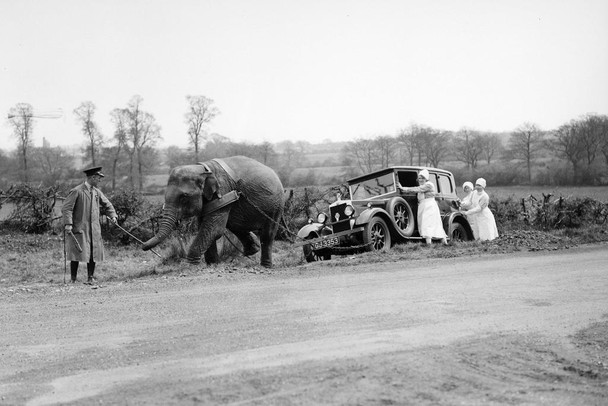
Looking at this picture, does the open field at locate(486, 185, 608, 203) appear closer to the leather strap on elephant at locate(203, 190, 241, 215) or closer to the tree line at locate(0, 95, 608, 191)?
the tree line at locate(0, 95, 608, 191)

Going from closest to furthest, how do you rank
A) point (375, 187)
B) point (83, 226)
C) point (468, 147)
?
point (83, 226), point (375, 187), point (468, 147)

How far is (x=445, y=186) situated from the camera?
18141 millimetres

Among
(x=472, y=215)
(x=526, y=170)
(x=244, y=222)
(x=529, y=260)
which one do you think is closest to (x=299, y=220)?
(x=472, y=215)

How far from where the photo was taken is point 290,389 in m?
4.60

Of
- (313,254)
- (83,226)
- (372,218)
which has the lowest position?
(313,254)

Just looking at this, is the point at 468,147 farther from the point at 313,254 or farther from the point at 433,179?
the point at 313,254

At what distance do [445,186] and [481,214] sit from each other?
4.47 ft

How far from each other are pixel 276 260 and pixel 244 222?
2466 mm

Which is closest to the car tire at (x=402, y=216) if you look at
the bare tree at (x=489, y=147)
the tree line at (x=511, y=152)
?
the tree line at (x=511, y=152)

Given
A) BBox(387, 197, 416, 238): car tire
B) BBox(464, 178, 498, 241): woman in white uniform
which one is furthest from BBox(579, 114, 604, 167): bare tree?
BBox(387, 197, 416, 238): car tire

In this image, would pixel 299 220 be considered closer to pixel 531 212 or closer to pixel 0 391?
pixel 531 212

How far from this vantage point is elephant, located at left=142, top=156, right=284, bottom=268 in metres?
12.3

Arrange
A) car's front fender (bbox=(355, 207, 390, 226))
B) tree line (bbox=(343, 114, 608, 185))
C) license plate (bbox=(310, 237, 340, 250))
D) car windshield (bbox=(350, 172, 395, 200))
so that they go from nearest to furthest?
license plate (bbox=(310, 237, 340, 250)) → car's front fender (bbox=(355, 207, 390, 226)) → car windshield (bbox=(350, 172, 395, 200)) → tree line (bbox=(343, 114, 608, 185))

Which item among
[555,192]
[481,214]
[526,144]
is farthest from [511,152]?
[481,214]
